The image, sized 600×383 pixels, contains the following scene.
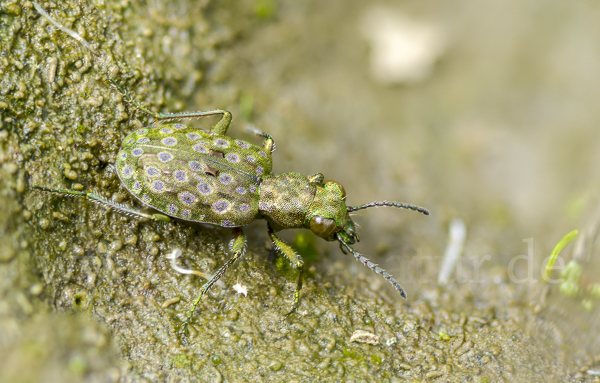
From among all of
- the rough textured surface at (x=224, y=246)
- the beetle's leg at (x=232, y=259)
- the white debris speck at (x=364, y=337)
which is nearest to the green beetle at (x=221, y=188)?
the beetle's leg at (x=232, y=259)

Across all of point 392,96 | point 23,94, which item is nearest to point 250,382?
point 23,94

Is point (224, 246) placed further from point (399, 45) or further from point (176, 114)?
point (399, 45)

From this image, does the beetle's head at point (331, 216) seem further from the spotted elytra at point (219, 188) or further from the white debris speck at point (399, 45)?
the white debris speck at point (399, 45)

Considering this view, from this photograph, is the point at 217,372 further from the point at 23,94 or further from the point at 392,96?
the point at 392,96

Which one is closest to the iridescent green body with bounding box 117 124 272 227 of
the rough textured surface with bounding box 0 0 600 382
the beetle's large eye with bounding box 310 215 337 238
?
the rough textured surface with bounding box 0 0 600 382

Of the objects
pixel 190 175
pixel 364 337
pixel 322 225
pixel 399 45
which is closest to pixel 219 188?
pixel 190 175

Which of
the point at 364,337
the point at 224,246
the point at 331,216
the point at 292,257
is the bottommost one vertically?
the point at 224,246

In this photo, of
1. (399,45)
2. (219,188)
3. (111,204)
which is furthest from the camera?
(399,45)
